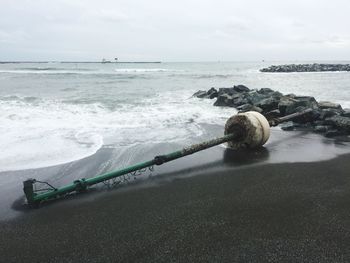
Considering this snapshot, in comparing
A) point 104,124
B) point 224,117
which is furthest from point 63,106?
point 224,117

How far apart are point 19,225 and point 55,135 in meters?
4.80

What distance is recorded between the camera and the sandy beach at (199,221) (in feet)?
11.3

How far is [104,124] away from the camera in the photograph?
10.4m

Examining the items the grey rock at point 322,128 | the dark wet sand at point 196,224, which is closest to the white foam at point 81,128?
the dark wet sand at point 196,224

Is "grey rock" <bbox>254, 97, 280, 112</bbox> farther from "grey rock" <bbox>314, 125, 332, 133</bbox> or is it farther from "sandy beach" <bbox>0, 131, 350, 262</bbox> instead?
"sandy beach" <bbox>0, 131, 350, 262</bbox>

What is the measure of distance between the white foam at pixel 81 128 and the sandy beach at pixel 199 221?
2.36 meters

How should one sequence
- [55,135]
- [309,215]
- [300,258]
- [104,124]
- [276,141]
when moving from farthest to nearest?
1. [104,124]
2. [55,135]
3. [276,141]
4. [309,215]
5. [300,258]

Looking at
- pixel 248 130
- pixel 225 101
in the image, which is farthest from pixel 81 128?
pixel 225 101

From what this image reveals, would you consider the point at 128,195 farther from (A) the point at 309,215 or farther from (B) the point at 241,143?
(B) the point at 241,143

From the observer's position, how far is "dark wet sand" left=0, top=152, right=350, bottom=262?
345cm

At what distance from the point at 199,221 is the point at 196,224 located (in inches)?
3.3

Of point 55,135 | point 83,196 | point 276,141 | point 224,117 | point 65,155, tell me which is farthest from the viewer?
point 224,117

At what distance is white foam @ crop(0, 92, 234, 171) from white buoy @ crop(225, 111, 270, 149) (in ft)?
5.66

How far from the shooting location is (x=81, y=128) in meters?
9.75
